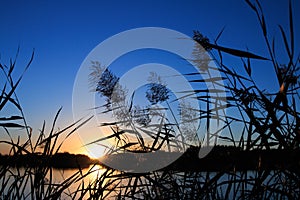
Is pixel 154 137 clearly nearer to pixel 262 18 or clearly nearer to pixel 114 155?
pixel 114 155

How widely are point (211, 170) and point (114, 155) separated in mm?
758

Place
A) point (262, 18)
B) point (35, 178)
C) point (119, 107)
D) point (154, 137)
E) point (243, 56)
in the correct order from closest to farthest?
point (262, 18) → point (243, 56) → point (35, 178) → point (154, 137) → point (119, 107)

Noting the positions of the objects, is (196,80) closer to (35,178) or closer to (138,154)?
(138,154)

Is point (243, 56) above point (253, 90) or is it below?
above

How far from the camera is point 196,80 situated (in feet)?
7.59

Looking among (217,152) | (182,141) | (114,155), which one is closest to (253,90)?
(217,152)

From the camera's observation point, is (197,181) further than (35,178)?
Yes

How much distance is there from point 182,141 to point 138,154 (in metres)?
0.39

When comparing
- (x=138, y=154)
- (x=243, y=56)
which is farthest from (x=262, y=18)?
(x=138, y=154)

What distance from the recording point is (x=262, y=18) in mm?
1800

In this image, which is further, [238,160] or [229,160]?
[229,160]

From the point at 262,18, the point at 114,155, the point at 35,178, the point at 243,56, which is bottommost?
the point at 35,178

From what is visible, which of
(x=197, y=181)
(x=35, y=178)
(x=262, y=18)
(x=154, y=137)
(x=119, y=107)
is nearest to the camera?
→ (x=262, y=18)

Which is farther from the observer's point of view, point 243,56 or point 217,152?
point 217,152
